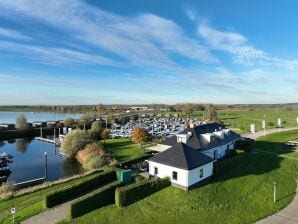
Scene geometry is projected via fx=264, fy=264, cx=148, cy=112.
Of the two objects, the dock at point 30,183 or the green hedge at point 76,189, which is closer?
the green hedge at point 76,189

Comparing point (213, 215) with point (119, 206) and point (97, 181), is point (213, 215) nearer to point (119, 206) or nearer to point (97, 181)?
point (119, 206)

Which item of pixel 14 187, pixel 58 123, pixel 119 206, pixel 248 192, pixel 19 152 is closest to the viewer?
pixel 119 206

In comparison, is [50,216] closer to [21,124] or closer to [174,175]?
[174,175]

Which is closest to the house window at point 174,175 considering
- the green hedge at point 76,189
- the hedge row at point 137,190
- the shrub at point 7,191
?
the hedge row at point 137,190

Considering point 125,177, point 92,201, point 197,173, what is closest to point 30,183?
point 125,177

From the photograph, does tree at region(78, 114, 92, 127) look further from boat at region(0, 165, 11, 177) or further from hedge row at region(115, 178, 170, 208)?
hedge row at region(115, 178, 170, 208)

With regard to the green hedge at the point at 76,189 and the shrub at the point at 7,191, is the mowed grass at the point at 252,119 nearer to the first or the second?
the green hedge at the point at 76,189

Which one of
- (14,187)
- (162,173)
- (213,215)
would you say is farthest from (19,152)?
(213,215)
